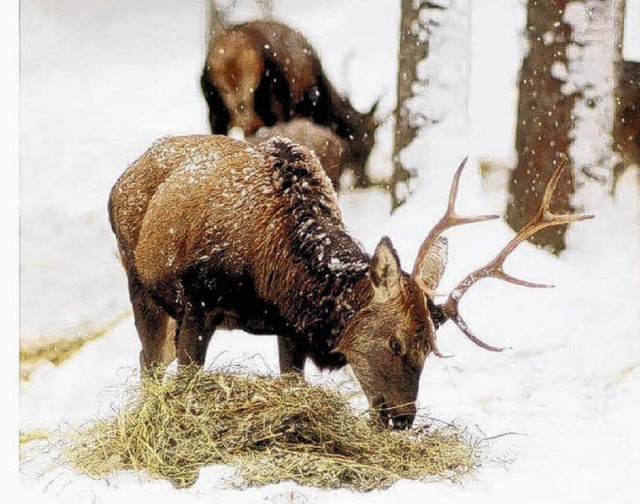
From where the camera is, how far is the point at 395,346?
11.2 feet

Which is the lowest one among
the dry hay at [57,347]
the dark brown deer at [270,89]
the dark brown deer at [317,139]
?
the dry hay at [57,347]

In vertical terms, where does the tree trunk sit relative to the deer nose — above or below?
above

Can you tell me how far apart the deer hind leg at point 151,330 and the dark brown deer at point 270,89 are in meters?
0.60

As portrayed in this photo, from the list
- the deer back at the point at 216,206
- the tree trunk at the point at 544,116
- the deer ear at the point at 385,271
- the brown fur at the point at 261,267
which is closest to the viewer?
the deer ear at the point at 385,271

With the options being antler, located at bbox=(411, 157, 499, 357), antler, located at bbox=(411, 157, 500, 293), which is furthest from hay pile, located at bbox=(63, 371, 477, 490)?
antler, located at bbox=(411, 157, 500, 293)

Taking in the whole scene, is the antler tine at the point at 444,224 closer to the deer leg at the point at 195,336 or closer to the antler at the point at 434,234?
the antler at the point at 434,234

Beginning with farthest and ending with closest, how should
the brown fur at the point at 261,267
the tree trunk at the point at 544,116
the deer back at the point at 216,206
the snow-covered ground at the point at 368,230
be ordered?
the tree trunk at the point at 544,116
the snow-covered ground at the point at 368,230
the deer back at the point at 216,206
the brown fur at the point at 261,267

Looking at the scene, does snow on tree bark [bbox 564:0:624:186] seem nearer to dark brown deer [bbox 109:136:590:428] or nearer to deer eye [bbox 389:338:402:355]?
dark brown deer [bbox 109:136:590:428]

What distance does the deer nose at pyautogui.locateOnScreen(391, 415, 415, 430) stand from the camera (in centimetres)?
345

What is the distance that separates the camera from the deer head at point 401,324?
337 cm

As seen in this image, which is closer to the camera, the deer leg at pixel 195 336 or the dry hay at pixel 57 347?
the deer leg at pixel 195 336

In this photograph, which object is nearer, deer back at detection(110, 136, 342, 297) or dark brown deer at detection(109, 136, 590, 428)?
dark brown deer at detection(109, 136, 590, 428)

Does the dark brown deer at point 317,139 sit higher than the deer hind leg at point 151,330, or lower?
higher

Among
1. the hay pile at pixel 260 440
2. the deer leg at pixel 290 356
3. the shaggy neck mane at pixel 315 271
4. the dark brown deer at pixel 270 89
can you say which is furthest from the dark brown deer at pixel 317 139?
the hay pile at pixel 260 440
